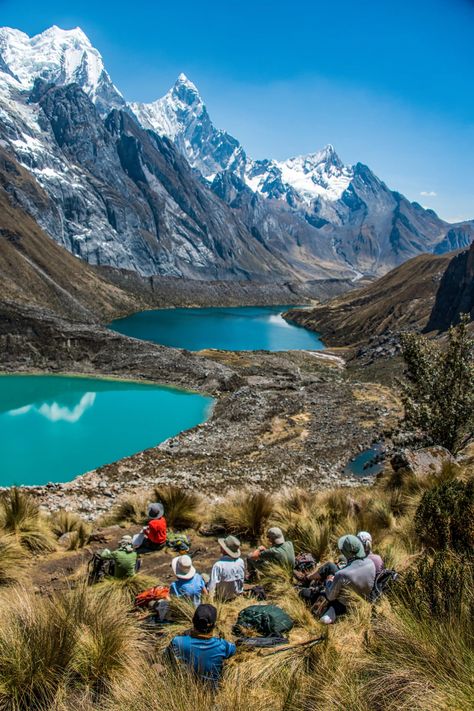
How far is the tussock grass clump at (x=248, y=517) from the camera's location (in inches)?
449

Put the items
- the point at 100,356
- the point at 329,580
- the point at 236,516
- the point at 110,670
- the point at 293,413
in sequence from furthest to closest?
the point at 100,356
the point at 293,413
the point at 236,516
the point at 329,580
the point at 110,670

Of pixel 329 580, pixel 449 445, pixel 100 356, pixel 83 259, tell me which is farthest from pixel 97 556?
pixel 83 259

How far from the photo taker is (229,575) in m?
7.82

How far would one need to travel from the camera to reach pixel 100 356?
60094mm

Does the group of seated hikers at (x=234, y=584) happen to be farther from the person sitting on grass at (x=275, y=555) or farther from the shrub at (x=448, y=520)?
the shrub at (x=448, y=520)

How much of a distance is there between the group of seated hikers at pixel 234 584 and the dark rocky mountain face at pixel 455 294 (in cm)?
8126

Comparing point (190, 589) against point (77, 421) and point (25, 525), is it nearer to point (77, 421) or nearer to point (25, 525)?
point (25, 525)

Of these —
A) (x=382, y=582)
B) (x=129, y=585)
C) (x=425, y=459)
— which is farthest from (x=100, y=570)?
(x=425, y=459)

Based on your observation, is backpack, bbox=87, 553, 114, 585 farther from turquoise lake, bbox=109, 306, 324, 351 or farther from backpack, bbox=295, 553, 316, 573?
turquoise lake, bbox=109, 306, 324, 351

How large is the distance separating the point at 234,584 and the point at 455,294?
9207 centimetres

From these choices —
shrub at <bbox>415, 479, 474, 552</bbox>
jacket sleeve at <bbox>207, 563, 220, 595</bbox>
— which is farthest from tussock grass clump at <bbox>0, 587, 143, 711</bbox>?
shrub at <bbox>415, 479, 474, 552</bbox>

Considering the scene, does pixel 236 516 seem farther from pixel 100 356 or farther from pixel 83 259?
pixel 83 259

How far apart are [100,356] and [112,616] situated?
57.1 m

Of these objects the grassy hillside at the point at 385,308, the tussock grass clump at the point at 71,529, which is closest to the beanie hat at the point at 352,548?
the tussock grass clump at the point at 71,529
